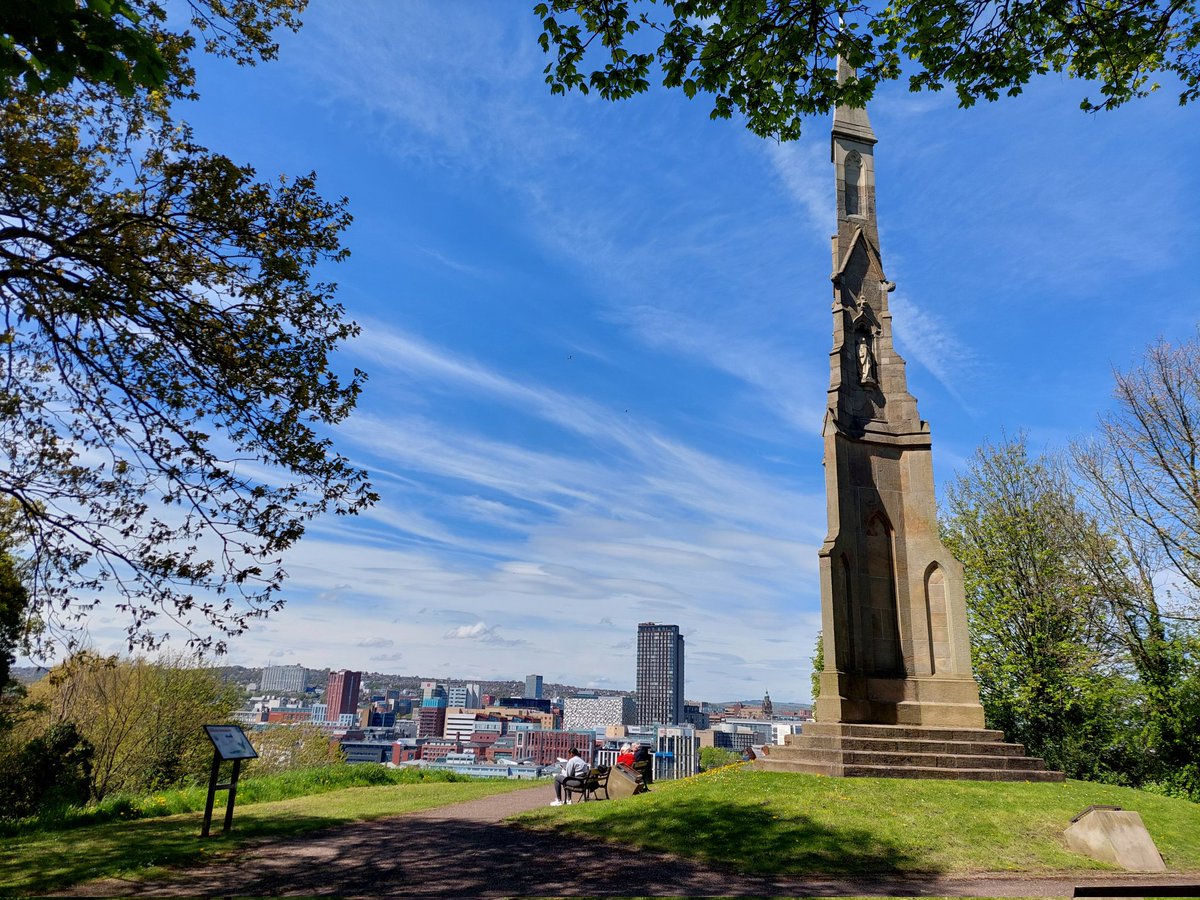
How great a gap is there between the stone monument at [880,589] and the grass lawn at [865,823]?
1.28 meters

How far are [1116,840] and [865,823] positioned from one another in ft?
10.6

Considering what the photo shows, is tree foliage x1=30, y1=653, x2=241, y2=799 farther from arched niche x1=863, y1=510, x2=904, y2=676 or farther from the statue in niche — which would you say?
the statue in niche

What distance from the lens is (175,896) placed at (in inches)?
302

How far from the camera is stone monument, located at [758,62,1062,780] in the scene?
14359 mm

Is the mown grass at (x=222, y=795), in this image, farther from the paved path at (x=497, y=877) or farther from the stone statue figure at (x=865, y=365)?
the stone statue figure at (x=865, y=365)

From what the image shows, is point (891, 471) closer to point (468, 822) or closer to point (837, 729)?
point (837, 729)

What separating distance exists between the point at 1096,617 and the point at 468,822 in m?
21.3

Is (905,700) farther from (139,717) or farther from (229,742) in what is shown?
(139,717)

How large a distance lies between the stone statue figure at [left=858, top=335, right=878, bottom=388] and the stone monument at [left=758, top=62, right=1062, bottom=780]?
0.03 m

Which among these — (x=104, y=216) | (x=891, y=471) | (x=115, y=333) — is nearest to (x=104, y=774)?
(x=115, y=333)

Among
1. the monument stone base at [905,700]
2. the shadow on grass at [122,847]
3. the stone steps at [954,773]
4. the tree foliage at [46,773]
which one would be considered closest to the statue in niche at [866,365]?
the monument stone base at [905,700]

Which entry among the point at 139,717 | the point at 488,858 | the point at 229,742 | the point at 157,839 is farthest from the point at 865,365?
the point at 139,717

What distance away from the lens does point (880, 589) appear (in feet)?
55.6

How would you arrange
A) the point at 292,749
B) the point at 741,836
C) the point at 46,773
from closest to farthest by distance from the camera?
the point at 741,836 < the point at 46,773 < the point at 292,749
